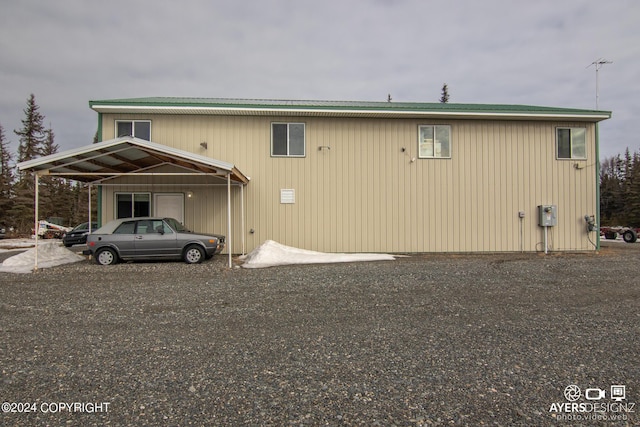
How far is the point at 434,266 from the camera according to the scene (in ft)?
28.9

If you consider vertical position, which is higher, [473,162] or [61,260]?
[473,162]

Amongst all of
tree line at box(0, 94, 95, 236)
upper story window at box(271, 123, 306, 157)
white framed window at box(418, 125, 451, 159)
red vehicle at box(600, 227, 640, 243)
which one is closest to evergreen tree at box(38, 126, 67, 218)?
tree line at box(0, 94, 95, 236)

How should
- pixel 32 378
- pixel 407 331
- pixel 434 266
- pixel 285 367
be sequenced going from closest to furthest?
pixel 32 378
pixel 285 367
pixel 407 331
pixel 434 266

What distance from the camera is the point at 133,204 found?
11.7 meters

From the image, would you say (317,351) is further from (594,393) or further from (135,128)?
(135,128)

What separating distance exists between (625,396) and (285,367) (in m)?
2.67

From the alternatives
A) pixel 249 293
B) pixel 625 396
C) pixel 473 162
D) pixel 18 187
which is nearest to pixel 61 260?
pixel 249 293

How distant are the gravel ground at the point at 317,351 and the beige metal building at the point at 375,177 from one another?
192 inches

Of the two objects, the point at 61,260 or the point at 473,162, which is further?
the point at 473,162

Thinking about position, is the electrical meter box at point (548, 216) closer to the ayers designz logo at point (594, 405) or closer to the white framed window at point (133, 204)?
the ayers designz logo at point (594, 405)

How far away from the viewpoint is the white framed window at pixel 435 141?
1209 cm

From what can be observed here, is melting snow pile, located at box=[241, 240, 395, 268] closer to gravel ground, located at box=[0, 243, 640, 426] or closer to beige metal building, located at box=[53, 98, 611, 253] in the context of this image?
beige metal building, located at box=[53, 98, 611, 253]

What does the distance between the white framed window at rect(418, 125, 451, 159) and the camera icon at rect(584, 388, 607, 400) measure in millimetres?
9978

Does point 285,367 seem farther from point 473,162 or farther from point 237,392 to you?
point 473,162
